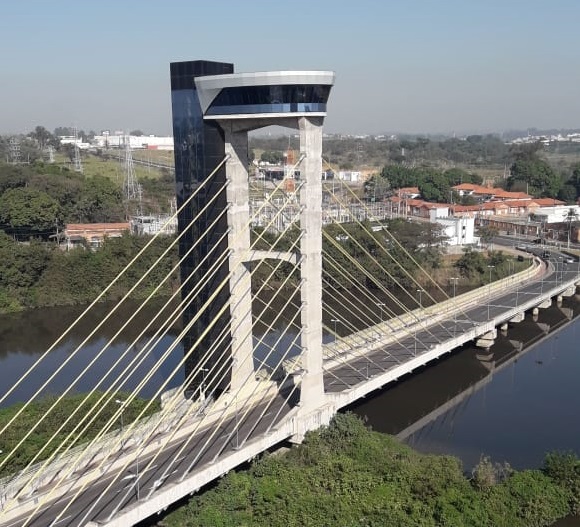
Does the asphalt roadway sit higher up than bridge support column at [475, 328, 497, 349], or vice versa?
the asphalt roadway

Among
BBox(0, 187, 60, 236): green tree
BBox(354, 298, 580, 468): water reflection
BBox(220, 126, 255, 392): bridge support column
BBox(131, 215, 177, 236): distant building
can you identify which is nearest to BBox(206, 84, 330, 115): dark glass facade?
BBox(220, 126, 255, 392): bridge support column

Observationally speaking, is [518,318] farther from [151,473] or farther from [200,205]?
[151,473]

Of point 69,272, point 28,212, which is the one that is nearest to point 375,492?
point 69,272

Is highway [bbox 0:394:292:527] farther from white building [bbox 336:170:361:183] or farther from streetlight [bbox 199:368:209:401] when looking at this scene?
white building [bbox 336:170:361:183]

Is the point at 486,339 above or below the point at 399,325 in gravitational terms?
below

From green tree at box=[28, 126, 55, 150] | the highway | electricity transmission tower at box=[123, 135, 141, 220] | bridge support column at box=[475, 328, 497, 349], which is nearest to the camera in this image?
the highway

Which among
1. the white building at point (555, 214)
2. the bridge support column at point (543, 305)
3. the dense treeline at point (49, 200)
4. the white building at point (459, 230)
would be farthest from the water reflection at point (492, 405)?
the dense treeline at point (49, 200)

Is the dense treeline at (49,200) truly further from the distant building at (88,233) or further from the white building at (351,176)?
the white building at (351,176)
